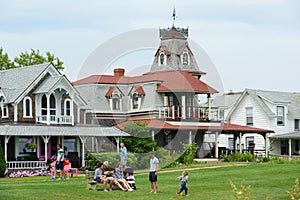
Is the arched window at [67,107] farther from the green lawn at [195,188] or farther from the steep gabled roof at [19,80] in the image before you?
the green lawn at [195,188]

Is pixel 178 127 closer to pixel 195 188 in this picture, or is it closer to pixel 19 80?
pixel 19 80

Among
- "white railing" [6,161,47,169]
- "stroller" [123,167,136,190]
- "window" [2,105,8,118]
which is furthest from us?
"window" [2,105,8,118]

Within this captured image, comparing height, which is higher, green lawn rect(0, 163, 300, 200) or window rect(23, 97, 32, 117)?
window rect(23, 97, 32, 117)

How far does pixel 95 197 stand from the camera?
907 inches

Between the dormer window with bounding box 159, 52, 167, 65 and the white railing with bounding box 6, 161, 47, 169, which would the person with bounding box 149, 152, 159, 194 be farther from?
the dormer window with bounding box 159, 52, 167, 65

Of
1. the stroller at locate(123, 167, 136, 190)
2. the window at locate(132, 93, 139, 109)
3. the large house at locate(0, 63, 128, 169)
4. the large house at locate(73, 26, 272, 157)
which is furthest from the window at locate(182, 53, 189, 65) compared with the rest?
the stroller at locate(123, 167, 136, 190)

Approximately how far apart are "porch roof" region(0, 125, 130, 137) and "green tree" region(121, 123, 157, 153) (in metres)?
0.45

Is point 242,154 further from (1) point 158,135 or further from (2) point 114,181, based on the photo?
(2) point 114,181

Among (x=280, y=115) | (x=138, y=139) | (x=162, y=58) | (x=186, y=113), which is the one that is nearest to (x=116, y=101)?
(x=162, y=58)

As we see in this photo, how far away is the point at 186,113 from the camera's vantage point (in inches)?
2030

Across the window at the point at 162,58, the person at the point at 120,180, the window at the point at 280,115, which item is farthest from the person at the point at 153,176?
the window at the point at 280,115

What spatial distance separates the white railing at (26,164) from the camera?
131ft

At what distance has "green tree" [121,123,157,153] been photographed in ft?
142

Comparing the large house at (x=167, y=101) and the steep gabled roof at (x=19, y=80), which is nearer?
the steep gabled roof at (x=19, y=80)
